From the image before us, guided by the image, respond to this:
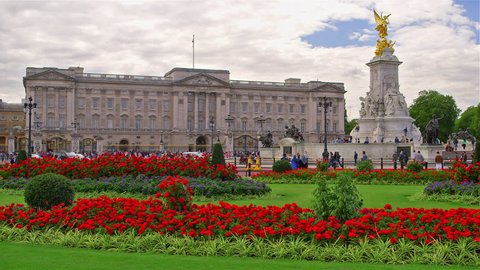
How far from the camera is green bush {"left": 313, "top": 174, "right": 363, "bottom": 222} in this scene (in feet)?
31.2

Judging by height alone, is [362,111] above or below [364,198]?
above

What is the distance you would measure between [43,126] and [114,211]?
8597 cm

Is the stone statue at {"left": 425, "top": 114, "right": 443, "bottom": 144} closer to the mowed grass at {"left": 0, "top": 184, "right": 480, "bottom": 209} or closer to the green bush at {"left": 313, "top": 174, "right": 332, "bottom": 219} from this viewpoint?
the mowed grass at {"left": 0, "top": 184, "right": 480, "bottom": 209}

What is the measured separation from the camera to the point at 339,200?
31.5ft

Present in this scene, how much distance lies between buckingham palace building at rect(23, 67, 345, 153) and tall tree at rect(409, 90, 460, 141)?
15577mm

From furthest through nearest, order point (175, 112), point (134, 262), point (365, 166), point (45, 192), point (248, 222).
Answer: point (175, 112) → point (365, 166) → point (45, 192) → point (248, 222) → point (134, 262)

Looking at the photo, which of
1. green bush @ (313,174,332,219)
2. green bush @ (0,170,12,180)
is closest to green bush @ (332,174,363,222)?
green bush @ (313,174,332,219)

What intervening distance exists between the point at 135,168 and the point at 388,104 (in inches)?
1108

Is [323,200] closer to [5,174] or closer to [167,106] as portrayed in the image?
[5,174]

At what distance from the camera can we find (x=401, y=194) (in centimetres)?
1889

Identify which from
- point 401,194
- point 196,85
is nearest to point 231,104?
point 196,85

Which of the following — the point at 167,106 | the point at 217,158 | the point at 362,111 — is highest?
the point at 167,106

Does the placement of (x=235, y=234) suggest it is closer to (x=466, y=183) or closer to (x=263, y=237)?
(x=263, y=237)

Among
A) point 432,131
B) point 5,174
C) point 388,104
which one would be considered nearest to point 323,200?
point 5,174
